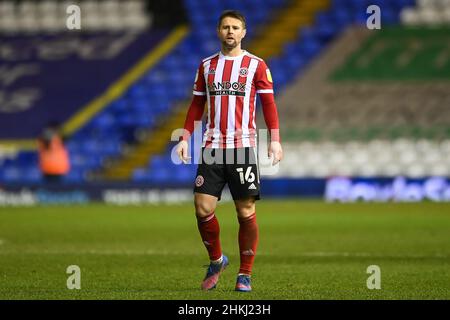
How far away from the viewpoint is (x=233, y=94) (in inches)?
331

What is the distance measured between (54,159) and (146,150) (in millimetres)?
3085

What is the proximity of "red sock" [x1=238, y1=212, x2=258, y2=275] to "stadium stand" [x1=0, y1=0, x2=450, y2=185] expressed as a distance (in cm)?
1499

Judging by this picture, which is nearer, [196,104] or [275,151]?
[275,151]

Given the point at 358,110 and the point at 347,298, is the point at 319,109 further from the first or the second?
the point at 347,298

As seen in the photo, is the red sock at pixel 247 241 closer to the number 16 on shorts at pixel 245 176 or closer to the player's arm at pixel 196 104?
the number 16 on shorts at pixel 245 176

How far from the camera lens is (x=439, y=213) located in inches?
750

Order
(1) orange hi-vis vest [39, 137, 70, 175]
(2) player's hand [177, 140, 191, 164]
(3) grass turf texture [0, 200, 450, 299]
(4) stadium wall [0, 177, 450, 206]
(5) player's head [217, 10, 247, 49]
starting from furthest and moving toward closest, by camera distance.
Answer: (1) orange hi-vis vest [39, 137, 70, 175] < (4) stadium wall [0, 177, 450, 206] < (3) grass turf texture [0, 200, 450, 299] < (2) player's hand [177, 140, 191, 164] < (5) player's head [217, 10, 247, 49]

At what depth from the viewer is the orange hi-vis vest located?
932 inches

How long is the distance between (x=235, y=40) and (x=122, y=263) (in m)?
3.34

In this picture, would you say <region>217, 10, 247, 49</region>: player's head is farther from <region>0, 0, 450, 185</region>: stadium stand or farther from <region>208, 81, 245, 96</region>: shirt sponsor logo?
<region>0, 0, 450, 185</region>: stadium stand

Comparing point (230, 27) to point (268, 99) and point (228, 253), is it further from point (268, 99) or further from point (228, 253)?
point (228, 253)

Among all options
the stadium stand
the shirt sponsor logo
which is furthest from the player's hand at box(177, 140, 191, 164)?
the stadium stand

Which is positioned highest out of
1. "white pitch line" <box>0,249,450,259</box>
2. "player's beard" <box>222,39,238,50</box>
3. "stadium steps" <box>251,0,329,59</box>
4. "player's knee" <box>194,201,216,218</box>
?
"stadium steps" <box>251,0,329,59</box>

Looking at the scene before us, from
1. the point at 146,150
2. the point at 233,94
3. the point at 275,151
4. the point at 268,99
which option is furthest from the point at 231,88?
the point at 146,150
